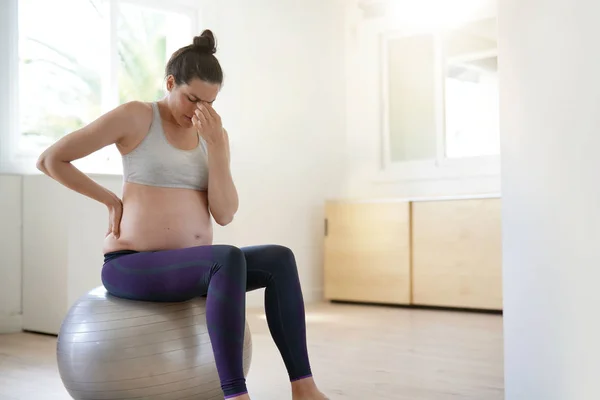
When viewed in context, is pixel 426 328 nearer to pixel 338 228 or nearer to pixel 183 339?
pixel 338 228

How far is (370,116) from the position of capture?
5270mm

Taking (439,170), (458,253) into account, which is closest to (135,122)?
(458,253)

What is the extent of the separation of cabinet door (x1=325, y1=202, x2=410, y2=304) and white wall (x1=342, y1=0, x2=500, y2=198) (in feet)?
1.39

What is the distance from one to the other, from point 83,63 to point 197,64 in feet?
8.12

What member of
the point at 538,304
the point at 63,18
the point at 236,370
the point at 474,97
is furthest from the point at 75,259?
the point at 474,97

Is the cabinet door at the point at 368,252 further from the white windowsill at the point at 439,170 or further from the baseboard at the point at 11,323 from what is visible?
the baseboard at the point at 11,323

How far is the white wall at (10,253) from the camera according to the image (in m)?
3.63

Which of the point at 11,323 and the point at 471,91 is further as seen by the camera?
the point at 471,91

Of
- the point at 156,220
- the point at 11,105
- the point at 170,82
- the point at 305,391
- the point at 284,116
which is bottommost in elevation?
the point at 305,391

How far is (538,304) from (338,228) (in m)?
3.38

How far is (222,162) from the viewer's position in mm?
1902

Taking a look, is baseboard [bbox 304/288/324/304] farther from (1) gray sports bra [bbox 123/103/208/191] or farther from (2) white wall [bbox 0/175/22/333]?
(1) gray sports bra [bbox 123/103/208/191]

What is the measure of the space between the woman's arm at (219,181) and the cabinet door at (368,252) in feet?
9.11

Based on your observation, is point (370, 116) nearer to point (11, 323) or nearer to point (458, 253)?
point (458, 253)
